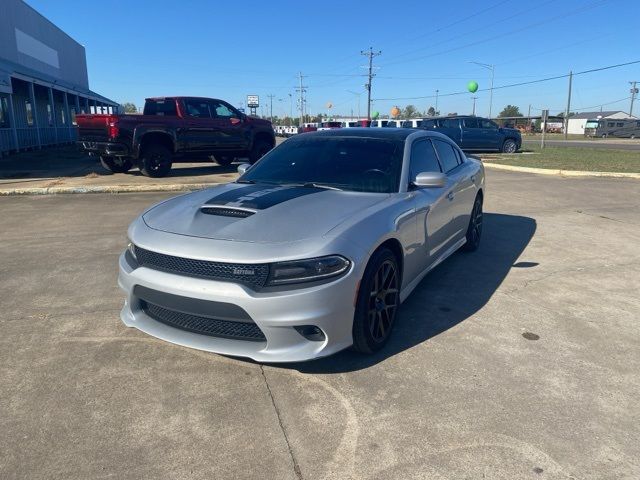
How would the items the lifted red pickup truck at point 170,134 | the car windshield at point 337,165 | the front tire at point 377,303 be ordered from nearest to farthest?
the front tire at point 377,303, the car windshield at point 337,165, the lifted red pickup truck at point 170,134

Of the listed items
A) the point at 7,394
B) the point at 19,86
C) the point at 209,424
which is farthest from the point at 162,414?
the point at 19,86

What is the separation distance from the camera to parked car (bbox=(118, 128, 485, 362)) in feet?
9.29

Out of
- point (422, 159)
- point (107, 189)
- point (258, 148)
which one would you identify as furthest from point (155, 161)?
point (422, 159)

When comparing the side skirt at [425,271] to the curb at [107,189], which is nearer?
the side skirt at [425,271]

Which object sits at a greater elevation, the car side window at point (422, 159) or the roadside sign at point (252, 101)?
the roadside sign at point (252, 101)

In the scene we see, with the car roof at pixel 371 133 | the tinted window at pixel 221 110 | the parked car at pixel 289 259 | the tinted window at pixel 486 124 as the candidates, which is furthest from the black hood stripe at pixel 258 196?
the tinted window at pixel 486 124

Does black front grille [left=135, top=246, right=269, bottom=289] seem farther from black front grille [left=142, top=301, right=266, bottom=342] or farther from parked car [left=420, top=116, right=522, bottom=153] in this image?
parked car [left=420, top=116, right=522, bottom=153]

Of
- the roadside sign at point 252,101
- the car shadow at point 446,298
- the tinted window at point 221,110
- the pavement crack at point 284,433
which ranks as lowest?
the pavement crack at point 284,433

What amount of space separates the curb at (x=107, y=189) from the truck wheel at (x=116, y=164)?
9.58 feet

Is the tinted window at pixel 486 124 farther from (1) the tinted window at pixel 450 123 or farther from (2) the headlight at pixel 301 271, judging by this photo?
(2) the headlight at pixel 301 271

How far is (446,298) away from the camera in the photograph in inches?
175

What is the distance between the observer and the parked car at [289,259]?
2.83 meters

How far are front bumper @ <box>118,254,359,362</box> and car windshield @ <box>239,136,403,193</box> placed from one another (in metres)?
1.29

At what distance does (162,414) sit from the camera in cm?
273
